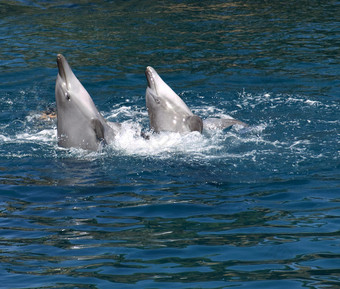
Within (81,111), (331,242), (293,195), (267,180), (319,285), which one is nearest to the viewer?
(319,285)

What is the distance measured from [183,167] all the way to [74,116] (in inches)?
108

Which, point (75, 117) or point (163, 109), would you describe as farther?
point (163, 109)

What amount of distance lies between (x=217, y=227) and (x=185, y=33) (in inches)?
625

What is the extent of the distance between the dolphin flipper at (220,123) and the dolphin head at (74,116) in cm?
243

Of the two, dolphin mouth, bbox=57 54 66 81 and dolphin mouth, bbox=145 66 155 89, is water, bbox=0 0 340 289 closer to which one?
dolphin mouth, bbox=145 66 155 89

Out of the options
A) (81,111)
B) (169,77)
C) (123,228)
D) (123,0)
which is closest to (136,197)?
(123,228)

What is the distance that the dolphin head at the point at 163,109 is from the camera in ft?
45.5

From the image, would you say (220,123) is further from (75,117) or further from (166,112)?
(75,117)

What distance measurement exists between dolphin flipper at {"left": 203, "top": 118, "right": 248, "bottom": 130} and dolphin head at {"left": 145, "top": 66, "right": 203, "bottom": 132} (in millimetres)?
442

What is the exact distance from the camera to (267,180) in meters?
10.5

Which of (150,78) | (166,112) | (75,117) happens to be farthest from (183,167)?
(150,78)

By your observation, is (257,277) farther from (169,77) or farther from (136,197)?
(169,77)

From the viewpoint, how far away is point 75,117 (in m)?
13.0

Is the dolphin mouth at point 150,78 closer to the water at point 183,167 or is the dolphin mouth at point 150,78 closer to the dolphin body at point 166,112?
the dolphin body at point 166,112
